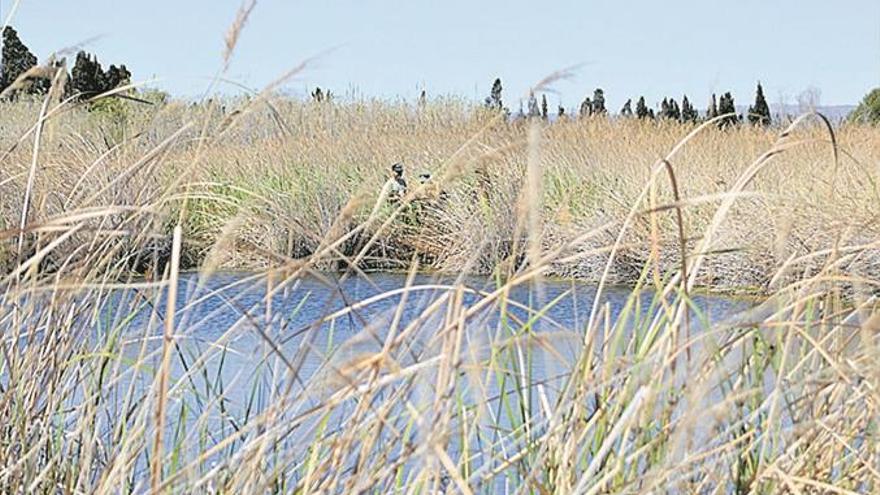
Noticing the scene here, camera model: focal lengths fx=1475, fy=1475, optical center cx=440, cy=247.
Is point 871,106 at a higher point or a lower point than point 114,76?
lower

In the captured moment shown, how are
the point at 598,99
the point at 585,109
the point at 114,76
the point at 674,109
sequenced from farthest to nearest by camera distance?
the point at 114,76 → the point at 674,109 → the point at 598,99 → the point at 585,109

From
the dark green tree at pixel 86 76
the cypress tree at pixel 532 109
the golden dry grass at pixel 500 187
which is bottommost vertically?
the golden dry grass at pixel 500 187

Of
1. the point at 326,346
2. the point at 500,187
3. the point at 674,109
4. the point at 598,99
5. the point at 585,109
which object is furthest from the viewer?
the point at 674,109

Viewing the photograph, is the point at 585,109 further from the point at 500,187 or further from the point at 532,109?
the point at 532,109

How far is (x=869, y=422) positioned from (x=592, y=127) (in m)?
12.8

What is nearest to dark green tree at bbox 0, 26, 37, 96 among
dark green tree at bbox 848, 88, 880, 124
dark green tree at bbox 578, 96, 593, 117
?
dark green tree at bbox 578, 96, 593, 117

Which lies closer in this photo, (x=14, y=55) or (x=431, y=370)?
(x=431, y=370)

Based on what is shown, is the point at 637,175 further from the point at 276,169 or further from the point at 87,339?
the point at 87,339

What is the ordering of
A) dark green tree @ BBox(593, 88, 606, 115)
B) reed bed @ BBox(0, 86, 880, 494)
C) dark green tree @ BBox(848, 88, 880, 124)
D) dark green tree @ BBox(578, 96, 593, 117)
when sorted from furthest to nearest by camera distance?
dark green tree @ BBox(848, 88, 880, 124)
dark green tree @ BBox(593, 88, 606, 115)
dark green tree @ BBox(578, 96, 593, 117)
reed bed @ BBox(0, 86, 880, 494)

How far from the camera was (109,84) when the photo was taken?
89.4 feet

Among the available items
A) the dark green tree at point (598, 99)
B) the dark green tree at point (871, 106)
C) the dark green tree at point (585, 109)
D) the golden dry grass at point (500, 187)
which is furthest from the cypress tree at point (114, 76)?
the golden dry grass at point (500, 187)

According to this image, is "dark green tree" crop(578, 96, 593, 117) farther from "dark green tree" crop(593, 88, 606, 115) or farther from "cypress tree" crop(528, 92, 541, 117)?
"cypress tree" crop(528, 92, 541, 117)

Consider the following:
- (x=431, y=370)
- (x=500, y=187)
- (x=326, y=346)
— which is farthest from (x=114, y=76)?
(x=431, y=370)

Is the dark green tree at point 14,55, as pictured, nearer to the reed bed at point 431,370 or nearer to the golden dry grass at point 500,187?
the golden dry grass at point 500,187
